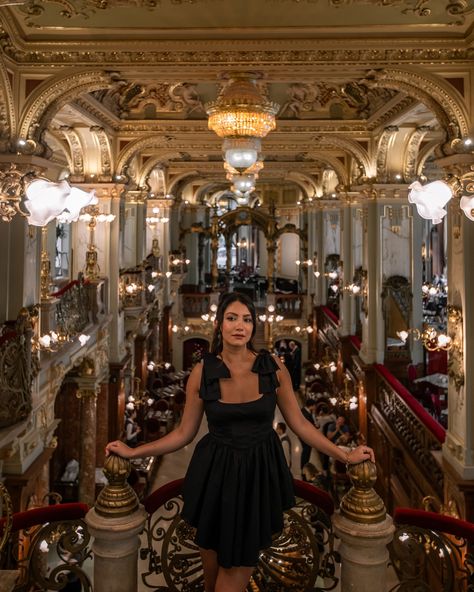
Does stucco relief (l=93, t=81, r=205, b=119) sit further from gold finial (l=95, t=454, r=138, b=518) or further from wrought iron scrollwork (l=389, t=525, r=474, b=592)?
wrought iron scrollwork (l=389, t=525, r=474, b=592)

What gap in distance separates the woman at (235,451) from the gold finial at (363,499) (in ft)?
0.43

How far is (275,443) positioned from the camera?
108 inches

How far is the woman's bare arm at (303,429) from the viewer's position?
9.21 ft

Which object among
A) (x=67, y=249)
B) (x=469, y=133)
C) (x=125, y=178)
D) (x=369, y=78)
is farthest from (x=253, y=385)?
(x=67, y=249)

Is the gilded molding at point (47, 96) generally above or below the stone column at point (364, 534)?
above

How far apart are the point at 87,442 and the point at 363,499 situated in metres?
8.87

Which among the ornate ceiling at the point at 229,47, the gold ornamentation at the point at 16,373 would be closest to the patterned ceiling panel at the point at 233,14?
the ornate ceiling at the point at 229,47

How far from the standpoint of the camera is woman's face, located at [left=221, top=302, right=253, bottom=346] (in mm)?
2746

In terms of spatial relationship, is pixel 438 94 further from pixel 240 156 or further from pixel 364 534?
pixel 364 534

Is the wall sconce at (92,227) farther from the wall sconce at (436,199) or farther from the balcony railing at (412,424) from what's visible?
the wall sconce at (436,199)

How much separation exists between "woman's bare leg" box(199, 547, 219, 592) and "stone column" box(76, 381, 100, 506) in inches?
336

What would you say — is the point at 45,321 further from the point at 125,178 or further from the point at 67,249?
the point at 67,249

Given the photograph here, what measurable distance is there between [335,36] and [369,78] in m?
0.78

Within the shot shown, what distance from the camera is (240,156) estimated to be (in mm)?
6535
